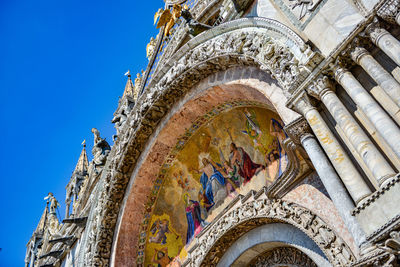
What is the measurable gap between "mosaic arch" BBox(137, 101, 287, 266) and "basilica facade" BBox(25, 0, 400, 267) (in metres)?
0.03

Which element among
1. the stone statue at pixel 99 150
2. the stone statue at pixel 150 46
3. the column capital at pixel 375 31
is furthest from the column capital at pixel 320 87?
the stone statue at pixel 99 150

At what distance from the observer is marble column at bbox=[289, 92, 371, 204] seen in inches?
161

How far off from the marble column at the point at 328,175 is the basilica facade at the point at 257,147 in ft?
0.06

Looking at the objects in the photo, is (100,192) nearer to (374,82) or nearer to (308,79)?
(308,79)

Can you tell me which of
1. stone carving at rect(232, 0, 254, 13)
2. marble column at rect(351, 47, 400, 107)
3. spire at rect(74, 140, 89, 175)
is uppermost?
spire at rect(74, 140, 89, 175)

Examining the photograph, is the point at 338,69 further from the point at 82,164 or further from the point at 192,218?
the point at 82,164

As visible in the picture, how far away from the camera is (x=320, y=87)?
4.98 m

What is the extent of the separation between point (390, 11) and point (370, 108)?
3.82 ft

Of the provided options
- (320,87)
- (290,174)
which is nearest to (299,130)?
(320,87)

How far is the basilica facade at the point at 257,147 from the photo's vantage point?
425 cm

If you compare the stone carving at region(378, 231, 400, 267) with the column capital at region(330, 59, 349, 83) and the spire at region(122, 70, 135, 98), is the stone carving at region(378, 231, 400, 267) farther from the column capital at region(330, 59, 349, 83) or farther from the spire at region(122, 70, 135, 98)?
the spire at region(122, 70, 135, 98)

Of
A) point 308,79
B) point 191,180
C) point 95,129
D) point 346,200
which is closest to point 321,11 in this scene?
point 308,79

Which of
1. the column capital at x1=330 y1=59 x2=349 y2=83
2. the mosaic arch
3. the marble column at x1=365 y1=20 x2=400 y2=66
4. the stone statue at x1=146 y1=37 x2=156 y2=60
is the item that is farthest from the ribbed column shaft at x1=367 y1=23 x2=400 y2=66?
the stone statue at x1=146 y1=37 x2=156 y2=60

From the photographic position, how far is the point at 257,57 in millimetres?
6391
